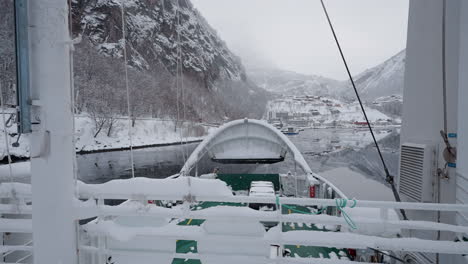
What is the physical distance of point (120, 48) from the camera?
6300cm

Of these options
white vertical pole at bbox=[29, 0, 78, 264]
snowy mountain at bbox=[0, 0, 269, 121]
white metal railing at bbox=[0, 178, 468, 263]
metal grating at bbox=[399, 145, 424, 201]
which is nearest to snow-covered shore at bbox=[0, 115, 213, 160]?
snowy mountain at bbox=[0, 0, 269, 121]

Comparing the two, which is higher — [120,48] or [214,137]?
[120,48]

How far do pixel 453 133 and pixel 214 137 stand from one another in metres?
8.43

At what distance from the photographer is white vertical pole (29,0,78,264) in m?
1.71

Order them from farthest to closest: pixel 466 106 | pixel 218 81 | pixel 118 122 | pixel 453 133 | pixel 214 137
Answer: pixel 218 81 → pixel 118 122 → pixel 214 137 → pixel 453 133 → pixel 466 106

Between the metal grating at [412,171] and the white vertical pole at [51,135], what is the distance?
358 cm

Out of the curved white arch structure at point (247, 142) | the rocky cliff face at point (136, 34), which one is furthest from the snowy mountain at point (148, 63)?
the curved white arch structure at point (247, 142)

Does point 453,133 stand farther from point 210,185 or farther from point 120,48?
point 120,48

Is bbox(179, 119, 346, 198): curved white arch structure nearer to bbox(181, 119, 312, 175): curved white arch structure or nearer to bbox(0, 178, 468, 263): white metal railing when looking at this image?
bbox(181, 119, 312, 175): curved white arch structure

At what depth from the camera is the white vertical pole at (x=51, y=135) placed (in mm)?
1709

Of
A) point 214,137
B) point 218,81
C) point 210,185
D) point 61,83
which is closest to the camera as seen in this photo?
point 61,83

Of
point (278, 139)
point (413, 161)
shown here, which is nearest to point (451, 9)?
point (413, 161)

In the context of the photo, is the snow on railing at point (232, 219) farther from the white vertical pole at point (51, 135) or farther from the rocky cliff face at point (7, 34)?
the rocky cliff face at point (7, 34)

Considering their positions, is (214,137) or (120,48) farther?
(120,48)
